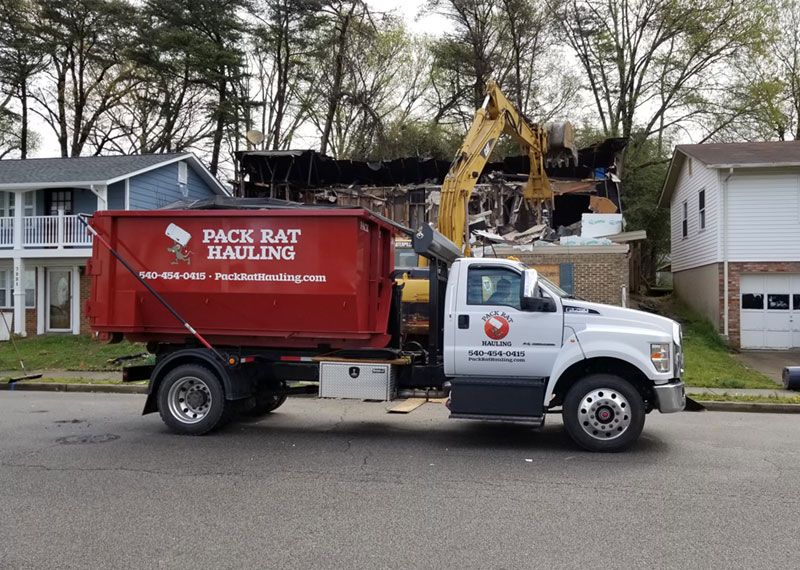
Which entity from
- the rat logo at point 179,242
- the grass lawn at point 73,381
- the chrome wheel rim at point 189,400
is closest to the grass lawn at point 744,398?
the chrome wheel rim at point 189,400

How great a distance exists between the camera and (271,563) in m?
4.24

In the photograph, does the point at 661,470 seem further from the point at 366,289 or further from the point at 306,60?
the point at 306,60

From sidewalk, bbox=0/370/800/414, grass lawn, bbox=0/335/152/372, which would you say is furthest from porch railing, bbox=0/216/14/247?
sidewalk, bbox=0/370/800/414

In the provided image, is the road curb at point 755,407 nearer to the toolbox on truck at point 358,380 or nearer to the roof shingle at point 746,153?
the toolbox on truck at point 358,380

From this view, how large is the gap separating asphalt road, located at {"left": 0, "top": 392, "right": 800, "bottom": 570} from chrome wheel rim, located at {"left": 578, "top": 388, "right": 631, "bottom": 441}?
0.94 ft

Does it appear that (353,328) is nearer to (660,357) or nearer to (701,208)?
(660,357)

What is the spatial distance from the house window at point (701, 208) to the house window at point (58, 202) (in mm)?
21369

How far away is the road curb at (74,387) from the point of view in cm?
1324

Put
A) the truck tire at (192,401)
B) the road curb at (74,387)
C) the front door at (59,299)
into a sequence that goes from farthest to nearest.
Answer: the front door at (59,299) < the road curb at (74,387) < the truck tire at (192,401)

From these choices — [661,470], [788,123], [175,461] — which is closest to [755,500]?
[661,470]

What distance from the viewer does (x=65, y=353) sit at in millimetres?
17875

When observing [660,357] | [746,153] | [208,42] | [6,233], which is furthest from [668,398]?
[208,42]

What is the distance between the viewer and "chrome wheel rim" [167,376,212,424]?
8297mm

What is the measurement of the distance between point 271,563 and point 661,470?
420 centimetres
